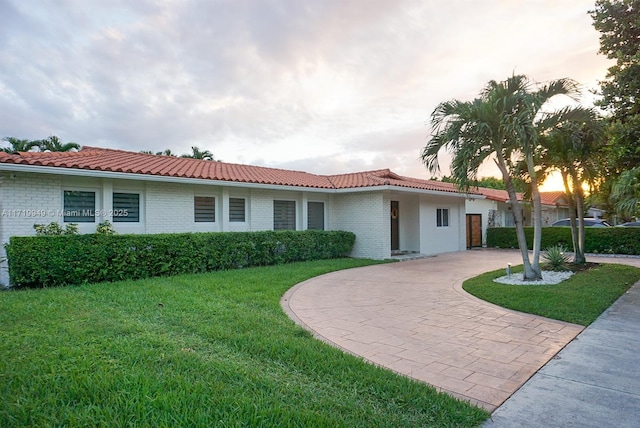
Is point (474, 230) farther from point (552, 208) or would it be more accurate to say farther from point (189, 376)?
point (189, 376)

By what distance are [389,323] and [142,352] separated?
12.0ft

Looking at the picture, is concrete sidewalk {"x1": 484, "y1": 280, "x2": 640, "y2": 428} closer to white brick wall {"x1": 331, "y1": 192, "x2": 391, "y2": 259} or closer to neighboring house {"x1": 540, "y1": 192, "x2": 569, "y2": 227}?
white brick wall {"x1": 331, "y1": 192, "x2": 391, "y2": 259}

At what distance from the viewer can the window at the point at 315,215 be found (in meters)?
16.6

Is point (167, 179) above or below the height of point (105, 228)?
above

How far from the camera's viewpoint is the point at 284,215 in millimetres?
15703

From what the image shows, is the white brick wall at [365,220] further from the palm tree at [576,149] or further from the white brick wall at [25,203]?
the white brick wall at [25,203]

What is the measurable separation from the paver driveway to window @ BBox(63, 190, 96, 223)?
647 centimetres

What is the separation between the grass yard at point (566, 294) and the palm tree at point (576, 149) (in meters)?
3.08

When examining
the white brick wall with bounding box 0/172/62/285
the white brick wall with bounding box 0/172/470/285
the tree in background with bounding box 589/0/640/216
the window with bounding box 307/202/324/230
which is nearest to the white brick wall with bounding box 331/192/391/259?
the white brick wall with bounding box 0/172/470/285

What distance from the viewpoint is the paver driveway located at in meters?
4.05

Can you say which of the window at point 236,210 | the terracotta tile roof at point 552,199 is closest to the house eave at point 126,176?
the window at point 236,210

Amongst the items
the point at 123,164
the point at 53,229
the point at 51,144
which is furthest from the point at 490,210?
the point at 51,144

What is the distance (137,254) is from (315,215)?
8.28 m

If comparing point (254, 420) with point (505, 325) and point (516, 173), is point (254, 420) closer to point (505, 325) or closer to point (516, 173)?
point (505, 325)
